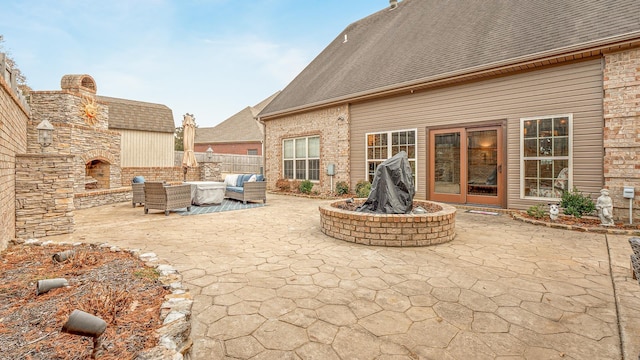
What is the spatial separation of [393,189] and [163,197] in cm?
536

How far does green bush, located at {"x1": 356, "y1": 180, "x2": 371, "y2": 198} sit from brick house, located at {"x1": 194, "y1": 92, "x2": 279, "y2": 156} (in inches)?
621

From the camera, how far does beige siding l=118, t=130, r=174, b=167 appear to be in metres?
14.9

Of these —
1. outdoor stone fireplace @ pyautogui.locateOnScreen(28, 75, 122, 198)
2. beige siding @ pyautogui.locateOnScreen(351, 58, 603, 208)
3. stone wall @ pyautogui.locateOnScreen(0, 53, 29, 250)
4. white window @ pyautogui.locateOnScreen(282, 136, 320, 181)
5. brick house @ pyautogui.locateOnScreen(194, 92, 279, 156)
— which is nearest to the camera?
stone wall @ pyautogui.locateOnScreen(0, 53, 29, 250)

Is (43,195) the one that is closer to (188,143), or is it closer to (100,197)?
(100,197)

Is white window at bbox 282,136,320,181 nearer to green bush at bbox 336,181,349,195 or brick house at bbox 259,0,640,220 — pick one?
brick house at bbox 259,0,640,220

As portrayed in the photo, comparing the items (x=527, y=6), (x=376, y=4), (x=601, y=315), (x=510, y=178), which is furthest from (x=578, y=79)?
(x=376, y=4)

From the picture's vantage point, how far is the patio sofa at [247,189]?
8.48 metres

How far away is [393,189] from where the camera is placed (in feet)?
15.3

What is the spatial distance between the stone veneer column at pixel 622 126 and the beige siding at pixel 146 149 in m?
18.0

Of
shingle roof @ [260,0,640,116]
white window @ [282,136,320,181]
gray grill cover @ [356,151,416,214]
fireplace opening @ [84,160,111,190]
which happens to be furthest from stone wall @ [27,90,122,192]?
gray grill cover @ [356,151,416,214]

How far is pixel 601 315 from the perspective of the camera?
216 centimetres

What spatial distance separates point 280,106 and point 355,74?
3681 mm

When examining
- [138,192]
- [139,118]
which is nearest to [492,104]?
[138,192]

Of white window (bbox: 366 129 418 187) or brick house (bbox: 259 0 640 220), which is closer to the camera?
brick house (bbox: 259 0 640 220)
